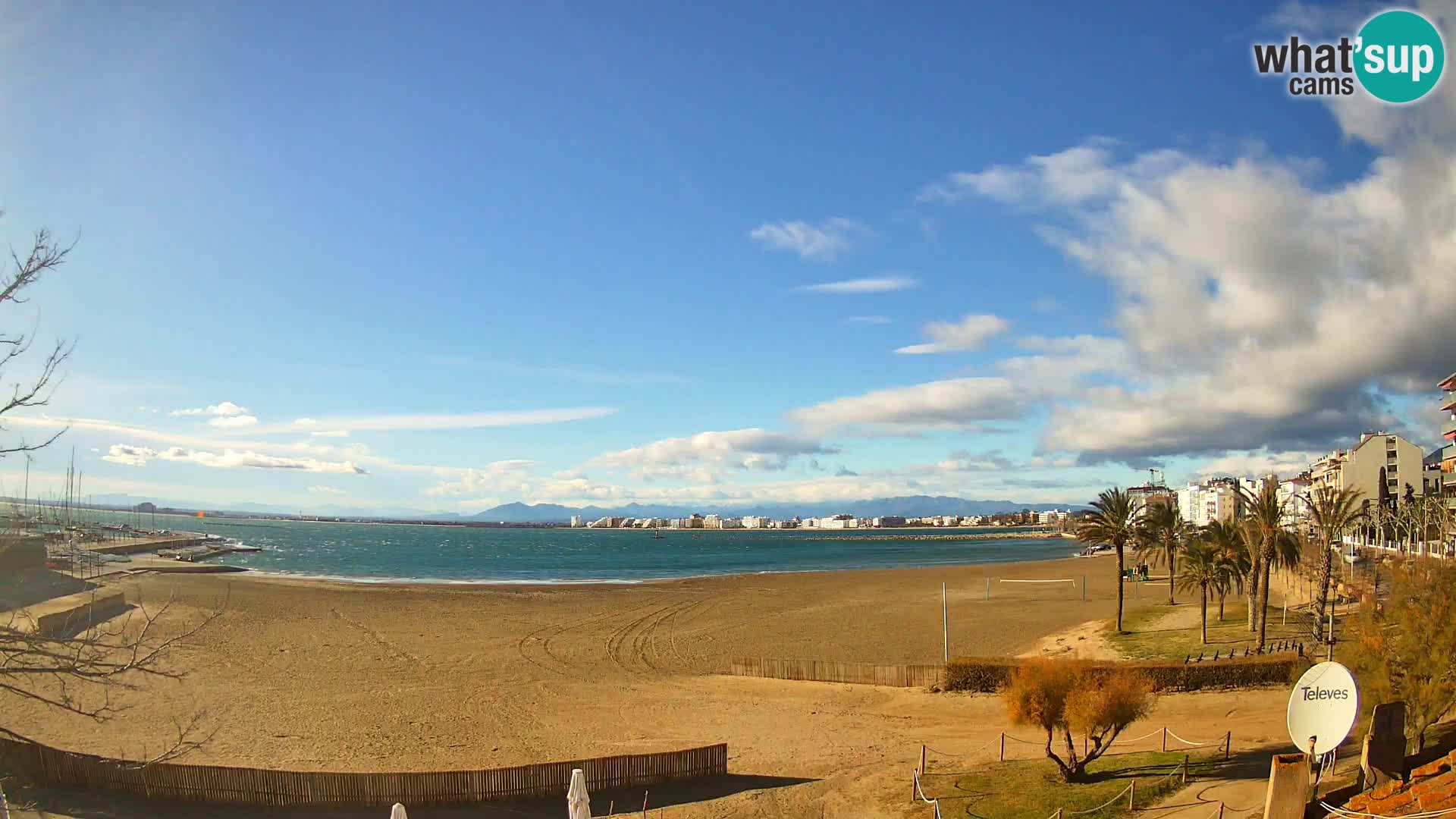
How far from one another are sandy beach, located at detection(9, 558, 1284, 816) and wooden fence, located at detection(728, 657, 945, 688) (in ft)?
2.07

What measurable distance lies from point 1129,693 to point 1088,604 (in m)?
42.9

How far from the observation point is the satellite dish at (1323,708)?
14922mm

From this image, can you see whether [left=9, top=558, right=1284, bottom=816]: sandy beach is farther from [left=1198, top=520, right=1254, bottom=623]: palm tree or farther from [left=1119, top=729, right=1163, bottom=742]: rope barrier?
[left=1198, top=520, right=1254, bottom=623]: palm tree

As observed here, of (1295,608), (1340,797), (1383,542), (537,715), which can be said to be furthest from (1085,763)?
(1383,542)

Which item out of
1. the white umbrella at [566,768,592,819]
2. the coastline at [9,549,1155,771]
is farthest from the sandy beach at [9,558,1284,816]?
the white umbrella at [566,768,592,819]

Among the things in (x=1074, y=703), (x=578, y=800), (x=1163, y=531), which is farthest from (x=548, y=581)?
(x=578, y=800)

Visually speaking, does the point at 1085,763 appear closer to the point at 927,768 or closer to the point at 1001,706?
the point at 927,768

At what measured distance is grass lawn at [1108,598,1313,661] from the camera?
1394 inches

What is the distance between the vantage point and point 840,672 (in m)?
32.4

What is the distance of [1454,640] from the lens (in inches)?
680

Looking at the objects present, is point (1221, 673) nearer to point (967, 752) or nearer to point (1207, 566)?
point (967, 752)

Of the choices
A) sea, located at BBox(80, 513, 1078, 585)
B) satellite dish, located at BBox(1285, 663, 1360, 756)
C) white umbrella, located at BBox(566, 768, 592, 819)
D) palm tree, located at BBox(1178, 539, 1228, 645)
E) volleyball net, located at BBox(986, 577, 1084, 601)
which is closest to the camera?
white umbrella, located at BBox(566, 768, 592, 819)

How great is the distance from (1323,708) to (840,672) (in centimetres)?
1882

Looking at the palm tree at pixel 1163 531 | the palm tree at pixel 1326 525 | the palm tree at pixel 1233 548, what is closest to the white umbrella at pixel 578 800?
the palm tree at pixel 1326 525
